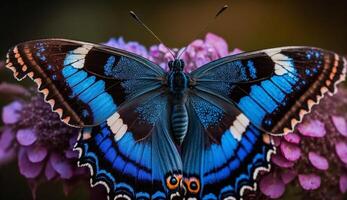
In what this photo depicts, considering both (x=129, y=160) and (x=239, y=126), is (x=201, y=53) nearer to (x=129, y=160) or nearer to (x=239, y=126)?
(x=239, y=126)

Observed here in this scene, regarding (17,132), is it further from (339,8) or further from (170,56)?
(339,8)

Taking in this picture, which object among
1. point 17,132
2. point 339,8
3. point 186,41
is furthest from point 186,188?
point 339,8

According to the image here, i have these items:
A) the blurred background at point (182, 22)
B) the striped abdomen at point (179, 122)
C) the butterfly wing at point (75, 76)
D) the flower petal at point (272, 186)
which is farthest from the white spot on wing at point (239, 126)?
the blurred background at point (182, 22)

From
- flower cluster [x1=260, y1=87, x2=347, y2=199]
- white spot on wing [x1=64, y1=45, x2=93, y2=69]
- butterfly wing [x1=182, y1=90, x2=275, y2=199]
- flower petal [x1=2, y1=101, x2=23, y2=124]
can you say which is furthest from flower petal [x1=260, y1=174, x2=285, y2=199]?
flower petal [x1=2, y1=101, x2=23, y2=124]

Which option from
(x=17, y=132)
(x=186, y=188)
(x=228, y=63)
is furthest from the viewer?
(x=17, y=132)

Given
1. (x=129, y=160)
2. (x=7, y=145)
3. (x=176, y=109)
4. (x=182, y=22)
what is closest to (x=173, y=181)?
(x=129, y=160)

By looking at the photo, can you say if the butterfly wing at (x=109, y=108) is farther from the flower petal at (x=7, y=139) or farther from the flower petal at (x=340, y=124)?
the flower petal at (x=340, y=124)
